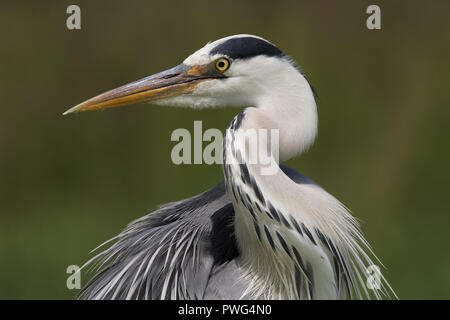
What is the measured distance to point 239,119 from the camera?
6.20 ft

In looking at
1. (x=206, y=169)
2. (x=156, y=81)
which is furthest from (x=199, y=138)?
(x=206, y=169)

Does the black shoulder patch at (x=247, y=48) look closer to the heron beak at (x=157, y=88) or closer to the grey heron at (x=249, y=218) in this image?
the grey heron at (x=249, y=218)

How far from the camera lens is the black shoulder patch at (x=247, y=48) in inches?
77.0

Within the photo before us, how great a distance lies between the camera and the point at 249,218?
1.87m

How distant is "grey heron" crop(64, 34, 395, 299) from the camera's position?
73.0 inches

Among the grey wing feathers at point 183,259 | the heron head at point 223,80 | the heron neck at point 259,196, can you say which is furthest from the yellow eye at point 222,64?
the grey wing feathers at point 183,259

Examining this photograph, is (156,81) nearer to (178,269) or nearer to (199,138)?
(199,138)

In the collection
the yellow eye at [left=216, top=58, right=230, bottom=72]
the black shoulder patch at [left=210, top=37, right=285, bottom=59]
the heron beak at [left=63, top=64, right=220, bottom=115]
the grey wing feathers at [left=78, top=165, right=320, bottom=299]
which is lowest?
the grey wing feathers at [left=78, top=165, right=320, bottom=299]

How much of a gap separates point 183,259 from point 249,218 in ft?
0.80

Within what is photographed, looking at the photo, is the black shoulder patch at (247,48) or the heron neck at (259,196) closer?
the heron neck at (259,196)

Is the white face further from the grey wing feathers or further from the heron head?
the grey wing feathers

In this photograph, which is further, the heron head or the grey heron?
the heron head

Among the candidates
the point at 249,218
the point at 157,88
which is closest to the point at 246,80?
the point at 157,88

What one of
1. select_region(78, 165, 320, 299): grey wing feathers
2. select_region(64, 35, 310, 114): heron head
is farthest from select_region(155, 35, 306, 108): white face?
select_region(78, 165, 320, 299): grey wing feathers
